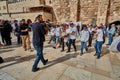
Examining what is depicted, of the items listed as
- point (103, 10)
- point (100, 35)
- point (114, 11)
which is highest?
point (103, 10)

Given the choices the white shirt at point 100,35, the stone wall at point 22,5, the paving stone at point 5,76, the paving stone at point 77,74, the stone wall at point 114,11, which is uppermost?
the stone wall at point 22,5

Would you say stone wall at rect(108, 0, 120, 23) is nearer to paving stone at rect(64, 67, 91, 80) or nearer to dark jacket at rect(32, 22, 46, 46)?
paving stone at rect(64, 67, 91, 80)

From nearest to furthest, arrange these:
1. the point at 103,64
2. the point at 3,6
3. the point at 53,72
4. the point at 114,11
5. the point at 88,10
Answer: the point at 53,72
the point at 103,64
the point at 114,11
the point at 88,10
the point at 3,6

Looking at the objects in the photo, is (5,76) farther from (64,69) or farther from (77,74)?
(77,74)

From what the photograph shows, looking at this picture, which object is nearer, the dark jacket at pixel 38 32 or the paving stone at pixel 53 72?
the paving stone at pixel 53 72

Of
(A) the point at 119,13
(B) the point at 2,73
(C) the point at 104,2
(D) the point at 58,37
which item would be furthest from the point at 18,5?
(B) the point at 2,73

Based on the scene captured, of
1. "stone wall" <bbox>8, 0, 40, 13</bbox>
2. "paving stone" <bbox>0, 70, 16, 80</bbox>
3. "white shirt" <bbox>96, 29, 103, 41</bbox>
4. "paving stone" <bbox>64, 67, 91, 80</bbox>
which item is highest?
"stone wall" <bbox>8, 0, 40, 13</bbox>

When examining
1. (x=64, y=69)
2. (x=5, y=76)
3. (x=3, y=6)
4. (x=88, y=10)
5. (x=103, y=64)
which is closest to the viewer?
(x=5, y=76)

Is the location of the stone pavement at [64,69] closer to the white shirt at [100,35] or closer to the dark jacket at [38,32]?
the white shirt at [100,35]

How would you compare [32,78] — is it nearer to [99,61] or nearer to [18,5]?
[99,61]

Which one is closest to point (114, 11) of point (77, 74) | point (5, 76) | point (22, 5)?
point (77, 74)

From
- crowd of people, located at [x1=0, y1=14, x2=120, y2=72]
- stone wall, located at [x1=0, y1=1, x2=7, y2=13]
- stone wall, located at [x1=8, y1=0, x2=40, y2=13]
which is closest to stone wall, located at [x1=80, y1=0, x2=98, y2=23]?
crowd of people, located at [x1=0, y1=14, x2=120, y2=72]

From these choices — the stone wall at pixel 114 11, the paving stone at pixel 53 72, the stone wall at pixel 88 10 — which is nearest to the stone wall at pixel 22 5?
the stone wall at pixel 88 10

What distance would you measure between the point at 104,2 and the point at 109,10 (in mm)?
1482
